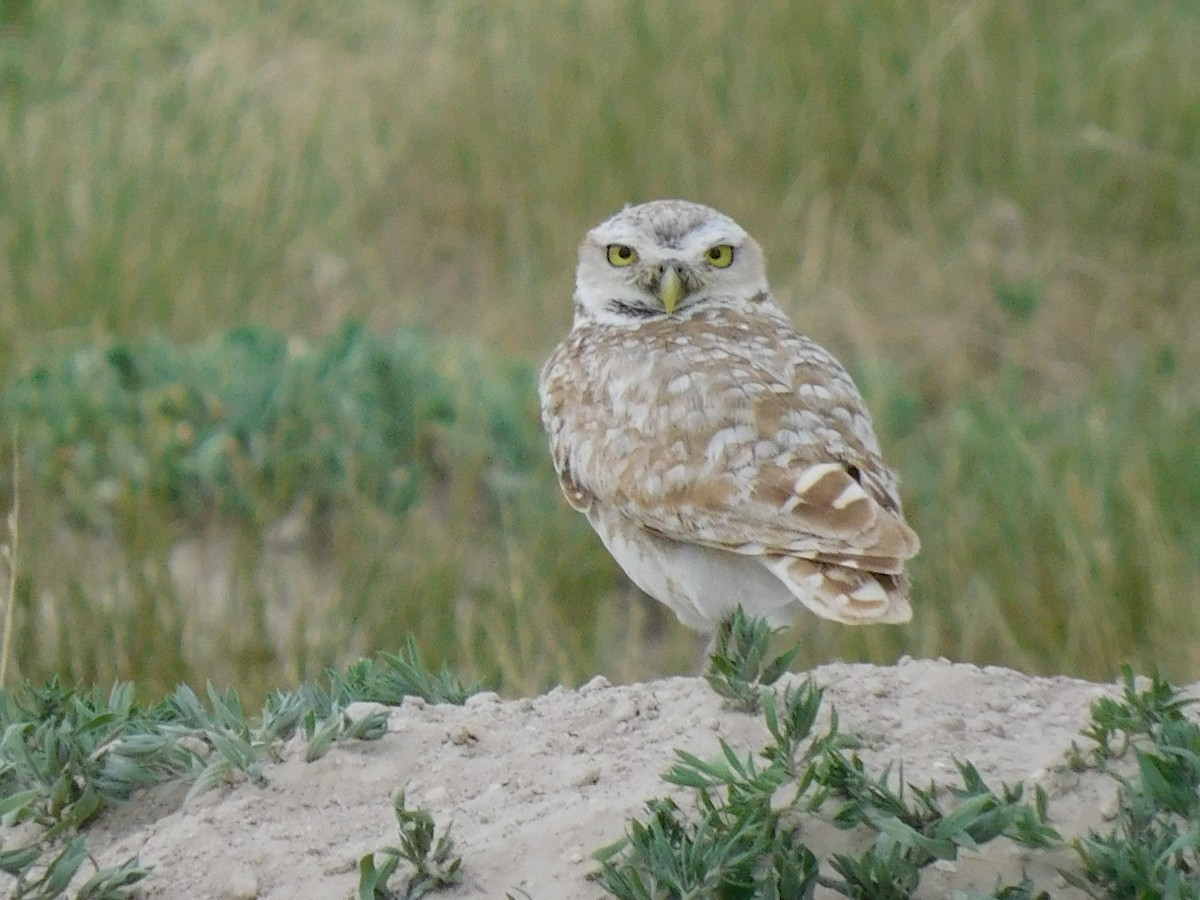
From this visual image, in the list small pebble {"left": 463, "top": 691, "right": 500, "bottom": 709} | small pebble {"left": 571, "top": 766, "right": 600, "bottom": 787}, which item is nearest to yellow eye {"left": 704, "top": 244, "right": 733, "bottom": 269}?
small pebble {"left": 463, "top": 691, "right": 500, "bottom": 709}

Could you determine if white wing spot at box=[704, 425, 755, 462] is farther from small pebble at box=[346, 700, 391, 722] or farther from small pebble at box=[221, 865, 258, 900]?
small pebble at box=[221, 865, 258, 900]

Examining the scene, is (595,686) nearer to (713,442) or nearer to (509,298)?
(713,442)

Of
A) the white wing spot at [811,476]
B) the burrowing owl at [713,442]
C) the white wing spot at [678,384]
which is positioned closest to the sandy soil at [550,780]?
the burrowing owl at [713,442]

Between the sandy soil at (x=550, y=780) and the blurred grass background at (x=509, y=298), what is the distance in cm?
162

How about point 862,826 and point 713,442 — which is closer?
point 862,826

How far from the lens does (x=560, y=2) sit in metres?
10.6

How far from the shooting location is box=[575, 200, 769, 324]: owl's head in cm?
505

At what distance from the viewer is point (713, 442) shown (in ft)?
14.4

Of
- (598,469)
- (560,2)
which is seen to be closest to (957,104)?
(560,2)

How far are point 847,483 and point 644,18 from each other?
20.5ft

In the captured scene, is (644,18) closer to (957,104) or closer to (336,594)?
(957,104)

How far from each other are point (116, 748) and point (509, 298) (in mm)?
6000

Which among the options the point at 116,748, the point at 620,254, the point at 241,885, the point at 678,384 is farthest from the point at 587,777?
the point at 620,254

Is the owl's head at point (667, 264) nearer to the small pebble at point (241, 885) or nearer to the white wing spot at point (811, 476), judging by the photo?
the white wing spot at point (811, 476)
